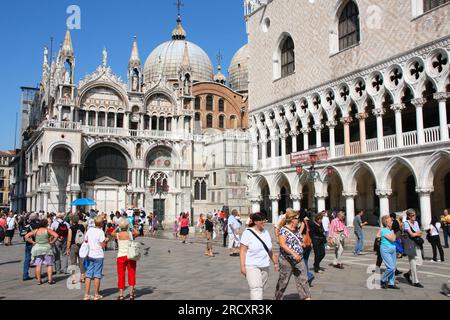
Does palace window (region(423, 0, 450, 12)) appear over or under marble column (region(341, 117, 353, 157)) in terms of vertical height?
over

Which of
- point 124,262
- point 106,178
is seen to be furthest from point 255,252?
point 106,178

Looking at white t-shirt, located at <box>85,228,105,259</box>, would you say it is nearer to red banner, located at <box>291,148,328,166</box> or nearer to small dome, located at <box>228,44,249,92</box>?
red banner, located at <box>291,148,328,166</box>

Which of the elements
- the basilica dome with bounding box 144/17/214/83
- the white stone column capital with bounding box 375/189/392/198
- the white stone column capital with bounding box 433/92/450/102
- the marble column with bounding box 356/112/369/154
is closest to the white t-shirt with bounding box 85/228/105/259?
the white stone column capital with bounding box 433/92/450/102

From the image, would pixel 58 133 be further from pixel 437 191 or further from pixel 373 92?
pixel 437 191

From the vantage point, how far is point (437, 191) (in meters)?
25.9

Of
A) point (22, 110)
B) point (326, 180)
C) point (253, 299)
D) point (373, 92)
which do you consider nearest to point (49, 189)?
point (326, 180)

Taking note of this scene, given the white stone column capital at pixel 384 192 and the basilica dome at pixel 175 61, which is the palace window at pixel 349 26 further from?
the basilica dome at pixel 175 61

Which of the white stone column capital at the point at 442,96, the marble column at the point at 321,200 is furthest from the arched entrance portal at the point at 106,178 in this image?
the white stone column capital at the point at 442,96

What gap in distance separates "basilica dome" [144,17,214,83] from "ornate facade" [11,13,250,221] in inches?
391

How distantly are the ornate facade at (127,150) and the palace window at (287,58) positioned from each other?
39.1 feet

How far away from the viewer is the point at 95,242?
29.6 ft

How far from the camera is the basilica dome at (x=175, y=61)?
59.7 metres

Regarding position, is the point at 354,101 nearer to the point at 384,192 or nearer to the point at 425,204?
the point at 384,192

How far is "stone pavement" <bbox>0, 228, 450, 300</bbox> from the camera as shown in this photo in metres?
9.19
